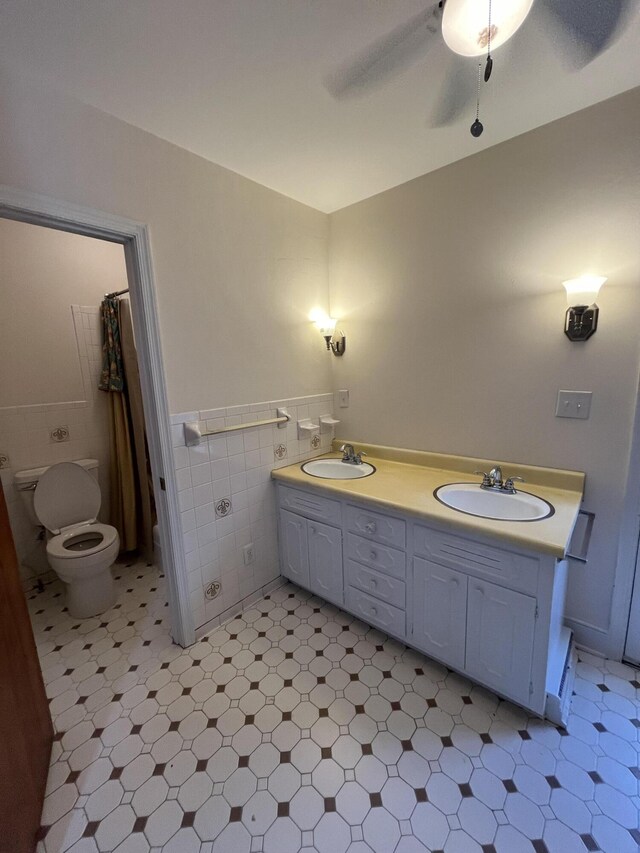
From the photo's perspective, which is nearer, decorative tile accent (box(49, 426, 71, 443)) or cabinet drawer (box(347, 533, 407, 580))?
cabinet drawer (box(347, 533, 407, 580))

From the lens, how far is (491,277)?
1.70m

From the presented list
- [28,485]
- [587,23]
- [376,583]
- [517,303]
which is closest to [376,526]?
[376,583]

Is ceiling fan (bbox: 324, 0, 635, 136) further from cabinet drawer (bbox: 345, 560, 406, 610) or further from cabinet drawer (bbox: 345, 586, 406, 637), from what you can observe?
cabinet drawer (bbox: 345, 586, 406, 637)

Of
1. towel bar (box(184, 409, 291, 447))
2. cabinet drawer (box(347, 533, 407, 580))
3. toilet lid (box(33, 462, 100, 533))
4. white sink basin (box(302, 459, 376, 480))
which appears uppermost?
towel bar (box(184, 409, 291, 447))

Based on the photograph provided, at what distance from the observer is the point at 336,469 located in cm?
218

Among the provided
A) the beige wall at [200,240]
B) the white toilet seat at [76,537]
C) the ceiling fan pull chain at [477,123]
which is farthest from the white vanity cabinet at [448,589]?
the ceiling fan pull chain at [477,123]

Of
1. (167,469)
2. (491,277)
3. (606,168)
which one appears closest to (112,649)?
(167,469)

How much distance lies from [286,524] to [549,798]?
1490 mm

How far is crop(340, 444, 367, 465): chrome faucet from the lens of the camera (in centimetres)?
217

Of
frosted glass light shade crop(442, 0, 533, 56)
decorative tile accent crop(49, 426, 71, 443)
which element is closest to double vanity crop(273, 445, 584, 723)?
frosted glass light shade crop(442, 0, 533, 56)

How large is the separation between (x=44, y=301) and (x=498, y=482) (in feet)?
9.62

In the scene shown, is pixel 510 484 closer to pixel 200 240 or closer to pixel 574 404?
pixel 574 404

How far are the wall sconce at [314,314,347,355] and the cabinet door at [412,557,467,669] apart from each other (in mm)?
1419

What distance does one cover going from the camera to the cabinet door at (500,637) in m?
1.26
